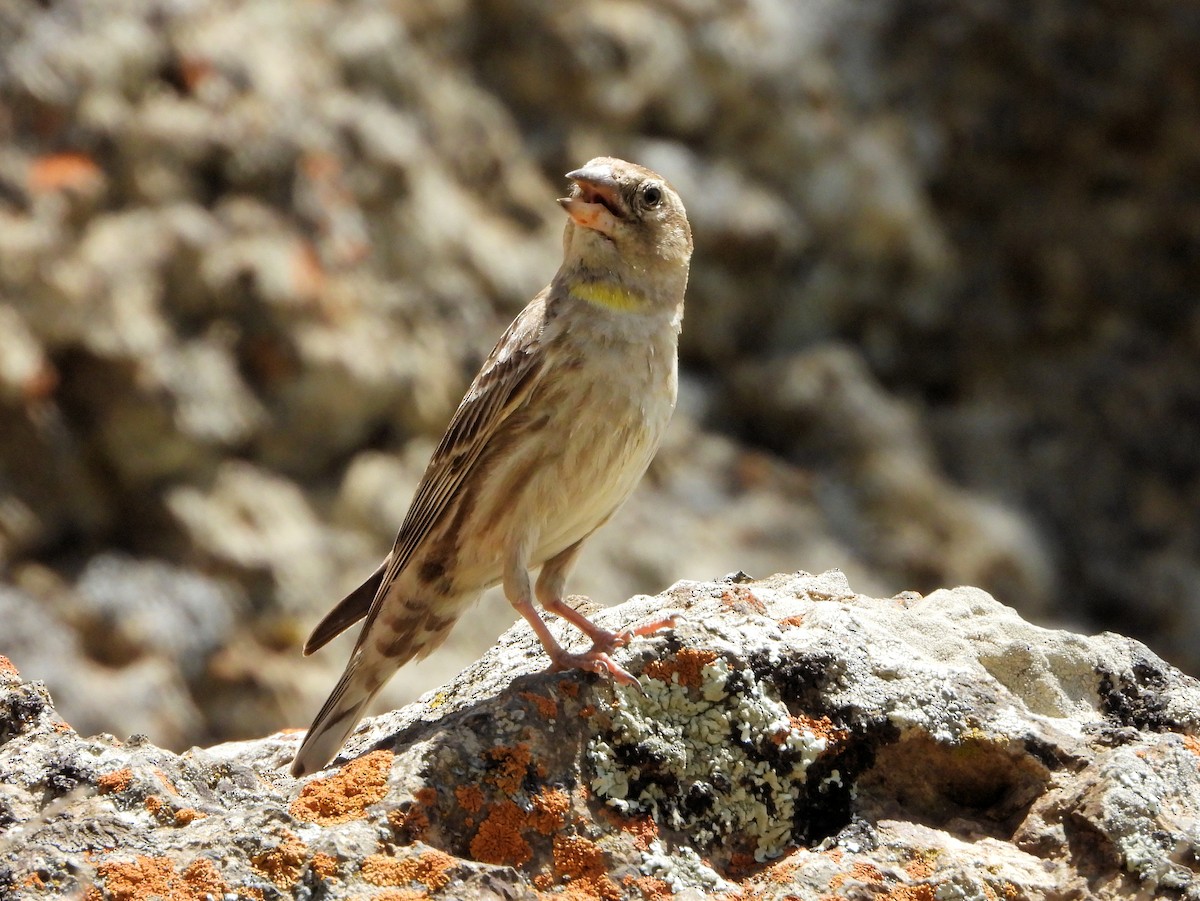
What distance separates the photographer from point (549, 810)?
3.10 m

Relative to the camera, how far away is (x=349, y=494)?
7570 millimetres

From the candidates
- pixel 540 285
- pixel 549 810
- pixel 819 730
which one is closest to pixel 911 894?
pixel 819 730

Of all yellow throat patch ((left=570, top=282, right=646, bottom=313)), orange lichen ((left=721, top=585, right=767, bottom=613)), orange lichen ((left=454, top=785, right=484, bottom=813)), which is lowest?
orange lichen ((left=454, top=785, right=484, bottom=813))

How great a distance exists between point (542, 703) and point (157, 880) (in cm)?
94

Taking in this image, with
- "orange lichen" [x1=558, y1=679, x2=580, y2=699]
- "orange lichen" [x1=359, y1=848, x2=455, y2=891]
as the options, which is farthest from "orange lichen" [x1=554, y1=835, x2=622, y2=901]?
"orange lichen" [x1=558, y1=679, x2=580, y2=699]

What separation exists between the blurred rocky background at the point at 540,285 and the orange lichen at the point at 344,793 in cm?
366

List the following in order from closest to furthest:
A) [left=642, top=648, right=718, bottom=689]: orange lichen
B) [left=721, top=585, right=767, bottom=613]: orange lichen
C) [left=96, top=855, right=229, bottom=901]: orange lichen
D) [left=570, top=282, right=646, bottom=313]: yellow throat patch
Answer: [left=96, top=855, right=229, bottom=901]: orange lichen < [left=642, top=648, right=718, bottom=689]: orange lichen < [left=721, top=585, right=767, bottom=613]: orange lichen < [left=570, top=282, right=646, bottom=313]: yellow throat patch

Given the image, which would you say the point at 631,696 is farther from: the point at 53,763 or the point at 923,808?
the point at 53,763

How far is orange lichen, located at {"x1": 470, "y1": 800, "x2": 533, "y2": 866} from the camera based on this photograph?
302 centimetres

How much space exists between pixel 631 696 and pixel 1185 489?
691 cm

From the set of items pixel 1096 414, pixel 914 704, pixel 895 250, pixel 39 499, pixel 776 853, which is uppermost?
pixel 895 250

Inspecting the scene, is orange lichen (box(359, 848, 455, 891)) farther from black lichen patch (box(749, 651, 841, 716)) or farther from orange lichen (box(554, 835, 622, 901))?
black lichen patch (box(749, 651, 841, 716))

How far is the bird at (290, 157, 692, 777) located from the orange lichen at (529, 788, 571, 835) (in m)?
1.03

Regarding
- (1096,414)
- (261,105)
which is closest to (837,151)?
(1096,414)
